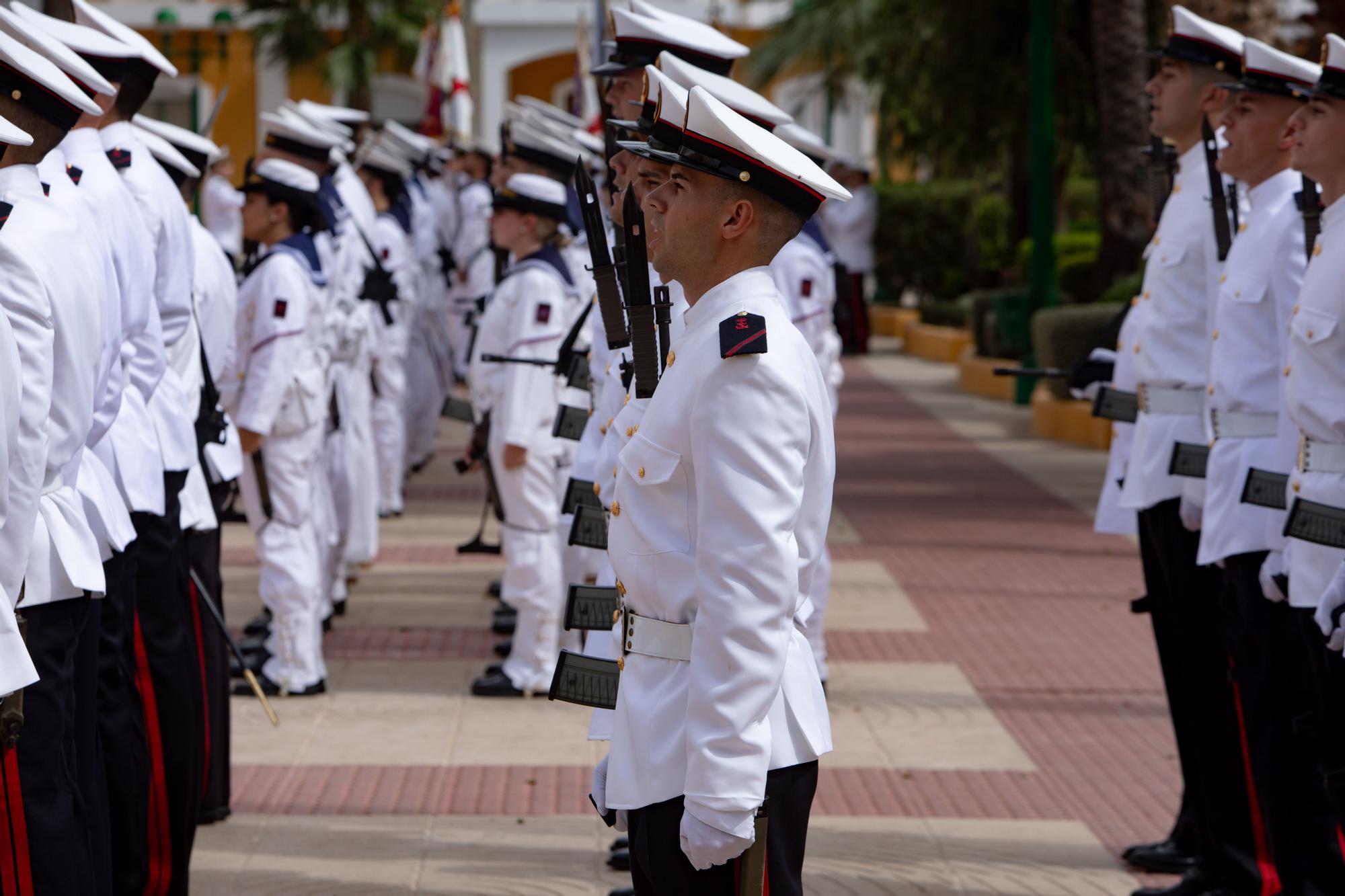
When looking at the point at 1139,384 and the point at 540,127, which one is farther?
the point at 540,127

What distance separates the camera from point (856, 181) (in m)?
22.6

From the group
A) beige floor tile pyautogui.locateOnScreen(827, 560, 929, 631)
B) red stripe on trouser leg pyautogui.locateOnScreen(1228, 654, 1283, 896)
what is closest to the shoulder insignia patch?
red stripe on trouser leg pyautogui.locateOnScreen(1228, 654, 1283, 896)

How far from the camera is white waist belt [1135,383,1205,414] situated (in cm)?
549

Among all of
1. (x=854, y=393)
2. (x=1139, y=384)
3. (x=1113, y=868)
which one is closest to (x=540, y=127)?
(x=1139, y=384)

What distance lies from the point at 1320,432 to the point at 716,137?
196 cm

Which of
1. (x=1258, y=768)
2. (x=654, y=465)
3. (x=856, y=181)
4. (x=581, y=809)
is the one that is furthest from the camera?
(x=856, y=181)

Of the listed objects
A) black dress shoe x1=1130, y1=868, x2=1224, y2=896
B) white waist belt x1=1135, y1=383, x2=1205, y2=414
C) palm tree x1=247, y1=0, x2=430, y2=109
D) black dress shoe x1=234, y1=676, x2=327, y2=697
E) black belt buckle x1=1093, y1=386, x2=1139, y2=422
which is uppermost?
palm tree x1=247, y1=0, x2=430, y2=109

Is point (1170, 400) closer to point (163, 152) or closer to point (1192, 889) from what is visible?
point (1192, 889)

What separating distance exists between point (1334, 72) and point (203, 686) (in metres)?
3.40

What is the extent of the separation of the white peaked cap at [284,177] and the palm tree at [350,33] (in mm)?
A: 27585

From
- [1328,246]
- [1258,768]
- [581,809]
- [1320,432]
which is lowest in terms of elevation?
[581,809]

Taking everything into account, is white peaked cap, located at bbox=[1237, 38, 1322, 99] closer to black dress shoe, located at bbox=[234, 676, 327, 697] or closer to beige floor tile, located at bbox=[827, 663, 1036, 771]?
beige floor tile, located at bbox=[827, 663, 1036, 771]

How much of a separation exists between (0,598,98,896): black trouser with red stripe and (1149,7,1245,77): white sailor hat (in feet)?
11.4

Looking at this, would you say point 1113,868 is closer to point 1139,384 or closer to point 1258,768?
point 1258,768
